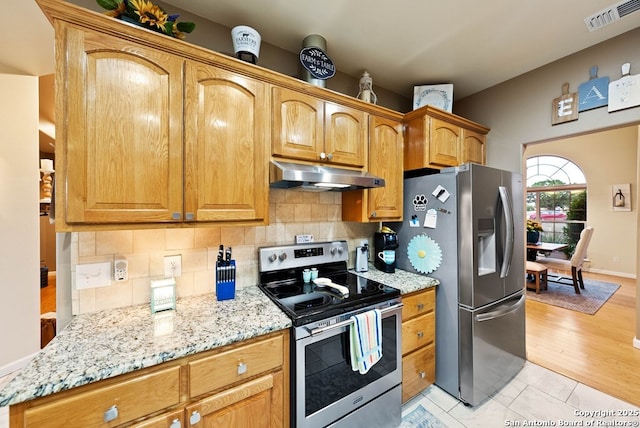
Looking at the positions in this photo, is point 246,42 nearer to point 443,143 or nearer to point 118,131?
point 118,131

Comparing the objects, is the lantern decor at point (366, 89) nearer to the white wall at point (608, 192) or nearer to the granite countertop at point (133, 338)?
the granite countertop at point (133, 338)

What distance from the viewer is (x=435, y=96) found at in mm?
2389

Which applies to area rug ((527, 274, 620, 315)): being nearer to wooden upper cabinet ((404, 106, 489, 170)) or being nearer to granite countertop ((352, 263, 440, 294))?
wooden upper cabinet ((404, 106, 489, 170))

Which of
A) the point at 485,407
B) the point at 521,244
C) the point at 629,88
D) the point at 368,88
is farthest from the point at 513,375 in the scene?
the point at 368,88

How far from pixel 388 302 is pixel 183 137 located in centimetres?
152

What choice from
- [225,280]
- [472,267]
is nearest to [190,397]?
[225,280]

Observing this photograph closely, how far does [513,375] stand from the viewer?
2105 millimetres

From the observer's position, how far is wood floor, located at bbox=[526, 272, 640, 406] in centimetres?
206

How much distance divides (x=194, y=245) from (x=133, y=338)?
0.61 meters

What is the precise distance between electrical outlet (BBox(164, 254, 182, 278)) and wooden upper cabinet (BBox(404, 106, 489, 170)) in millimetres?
1951

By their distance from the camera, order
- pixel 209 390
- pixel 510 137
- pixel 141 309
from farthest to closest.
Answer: pixel 510 137 → pixel 141 309 → pixel 209 390

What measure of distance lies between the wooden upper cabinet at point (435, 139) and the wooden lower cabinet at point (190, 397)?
5.81 ft

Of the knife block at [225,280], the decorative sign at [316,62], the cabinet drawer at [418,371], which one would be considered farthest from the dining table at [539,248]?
the knife block at [225,280]

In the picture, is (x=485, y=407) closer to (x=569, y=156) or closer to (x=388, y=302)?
(x=388, y=302)
